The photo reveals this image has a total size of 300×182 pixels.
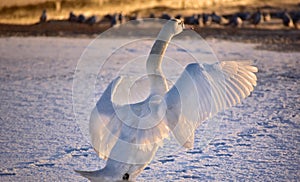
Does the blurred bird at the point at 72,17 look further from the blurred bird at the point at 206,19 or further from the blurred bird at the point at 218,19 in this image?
the blurred bird at the point at 218,19

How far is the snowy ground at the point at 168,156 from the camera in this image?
4.99 m

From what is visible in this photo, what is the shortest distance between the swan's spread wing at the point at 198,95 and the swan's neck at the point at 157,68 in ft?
0.94

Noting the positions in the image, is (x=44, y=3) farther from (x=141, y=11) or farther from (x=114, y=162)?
(x=114, y=162)

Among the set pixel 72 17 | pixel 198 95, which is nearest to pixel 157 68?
pixel 198 95

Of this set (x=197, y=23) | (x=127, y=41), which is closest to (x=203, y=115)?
(x=127, y=41)

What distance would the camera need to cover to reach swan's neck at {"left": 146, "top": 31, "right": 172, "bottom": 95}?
4582 millimetres

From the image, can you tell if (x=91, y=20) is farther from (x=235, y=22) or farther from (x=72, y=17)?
(x=235, y=22)

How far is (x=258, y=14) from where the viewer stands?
1569 centimetres

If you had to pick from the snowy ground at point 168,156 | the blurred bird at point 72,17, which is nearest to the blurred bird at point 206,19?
the blurred bird at point 72,17

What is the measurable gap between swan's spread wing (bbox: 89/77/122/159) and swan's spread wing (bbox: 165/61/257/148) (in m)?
0.37

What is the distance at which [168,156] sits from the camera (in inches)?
216

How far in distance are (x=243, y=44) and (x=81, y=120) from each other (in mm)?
6458

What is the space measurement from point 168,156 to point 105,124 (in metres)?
1.32

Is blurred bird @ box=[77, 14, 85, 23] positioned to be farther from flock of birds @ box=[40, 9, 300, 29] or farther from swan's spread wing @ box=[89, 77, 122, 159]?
swan's spread wing @ box=[89, 77, 122, 159]
